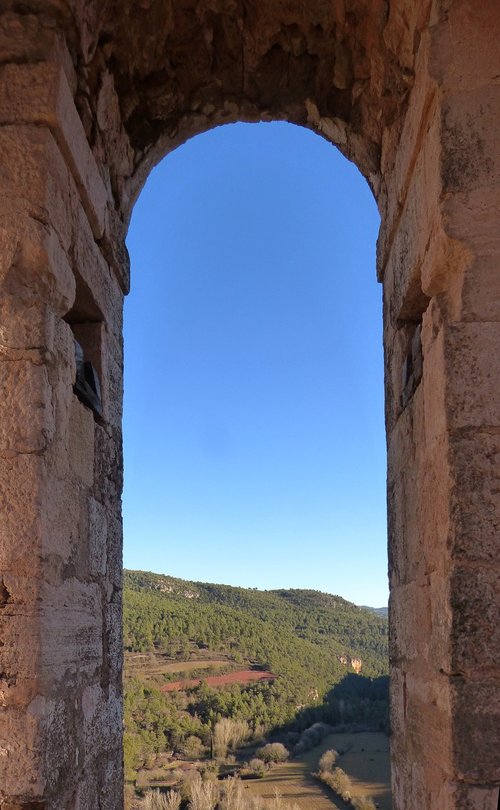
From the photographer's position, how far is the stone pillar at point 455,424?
1639 mm

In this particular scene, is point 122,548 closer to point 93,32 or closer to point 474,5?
point 93,32

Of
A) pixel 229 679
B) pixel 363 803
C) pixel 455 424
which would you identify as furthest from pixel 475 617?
pixel 229 679

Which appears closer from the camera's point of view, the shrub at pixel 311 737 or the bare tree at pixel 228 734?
the bare tree at pixel 228 734

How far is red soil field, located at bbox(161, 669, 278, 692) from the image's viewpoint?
2431 centimetres

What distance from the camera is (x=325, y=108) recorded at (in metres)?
3.06

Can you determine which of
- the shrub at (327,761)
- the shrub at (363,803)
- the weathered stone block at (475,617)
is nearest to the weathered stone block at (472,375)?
the weathered stone block at (475,617)

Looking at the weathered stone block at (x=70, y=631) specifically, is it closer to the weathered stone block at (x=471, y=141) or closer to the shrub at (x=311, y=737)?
the weathered stone block at (x=471, y=141)

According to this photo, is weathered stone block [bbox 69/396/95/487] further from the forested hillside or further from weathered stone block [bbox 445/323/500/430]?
the forested hillside

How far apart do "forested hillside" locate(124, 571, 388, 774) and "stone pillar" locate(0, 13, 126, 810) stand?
19.3 m

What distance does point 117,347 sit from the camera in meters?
2.93

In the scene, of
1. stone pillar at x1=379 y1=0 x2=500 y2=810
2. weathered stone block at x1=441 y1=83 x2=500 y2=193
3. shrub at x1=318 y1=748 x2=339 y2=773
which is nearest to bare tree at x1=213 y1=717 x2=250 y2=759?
shrub at x1=318 y1=748 x2=339 y2=773

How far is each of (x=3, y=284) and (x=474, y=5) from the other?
4.84 ft

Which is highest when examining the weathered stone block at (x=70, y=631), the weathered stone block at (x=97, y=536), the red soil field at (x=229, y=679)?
the weathered stone block at (x=97, y=536)

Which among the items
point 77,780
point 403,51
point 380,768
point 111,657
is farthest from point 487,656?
point 380,768
